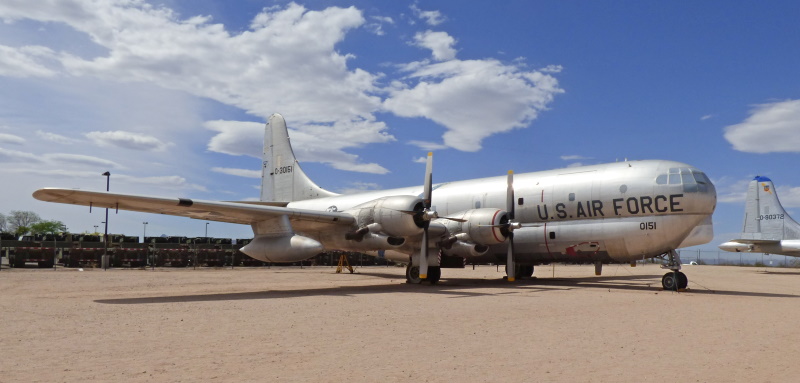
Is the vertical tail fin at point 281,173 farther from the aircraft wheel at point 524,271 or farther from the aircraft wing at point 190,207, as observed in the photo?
the aircraft wheel at point 524,271

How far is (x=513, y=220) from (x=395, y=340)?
1336cm

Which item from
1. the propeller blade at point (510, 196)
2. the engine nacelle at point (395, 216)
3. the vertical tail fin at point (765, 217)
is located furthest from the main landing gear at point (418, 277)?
the vertical tail fin at point (765, 217)

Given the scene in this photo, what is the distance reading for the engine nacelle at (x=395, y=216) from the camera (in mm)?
18297

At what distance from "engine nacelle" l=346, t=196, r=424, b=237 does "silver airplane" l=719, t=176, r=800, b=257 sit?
33.3 meters

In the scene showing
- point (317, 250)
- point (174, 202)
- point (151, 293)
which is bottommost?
point (151, 293)

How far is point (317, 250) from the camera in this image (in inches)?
671

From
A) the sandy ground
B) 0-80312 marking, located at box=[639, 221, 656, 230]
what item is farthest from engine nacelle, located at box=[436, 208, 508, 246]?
the sandy ground

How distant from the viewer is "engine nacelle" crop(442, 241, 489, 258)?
20.0 m

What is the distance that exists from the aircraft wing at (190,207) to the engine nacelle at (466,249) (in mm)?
3892

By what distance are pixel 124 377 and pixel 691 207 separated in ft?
55.0

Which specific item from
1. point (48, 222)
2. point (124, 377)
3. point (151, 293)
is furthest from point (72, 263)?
point (48, 222)

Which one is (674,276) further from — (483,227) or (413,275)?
(413,275)

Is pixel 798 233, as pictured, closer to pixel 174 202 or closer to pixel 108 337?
pixel 174 202

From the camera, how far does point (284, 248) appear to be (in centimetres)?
1767
